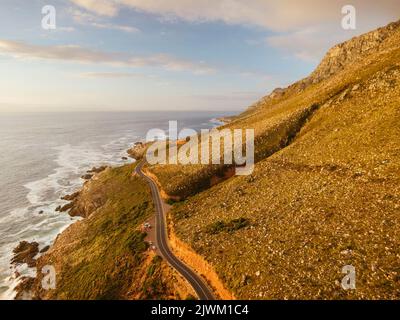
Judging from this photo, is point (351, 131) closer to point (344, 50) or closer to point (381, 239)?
point (381, 239)

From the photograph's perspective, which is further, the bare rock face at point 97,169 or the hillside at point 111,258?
the bare rock face at point 97,169

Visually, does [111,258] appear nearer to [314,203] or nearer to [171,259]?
[171,259]

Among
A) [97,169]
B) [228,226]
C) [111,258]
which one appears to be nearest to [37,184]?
[97,169]

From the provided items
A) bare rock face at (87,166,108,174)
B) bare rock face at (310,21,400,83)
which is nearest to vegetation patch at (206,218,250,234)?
bare rock face at (87,166,108,174)

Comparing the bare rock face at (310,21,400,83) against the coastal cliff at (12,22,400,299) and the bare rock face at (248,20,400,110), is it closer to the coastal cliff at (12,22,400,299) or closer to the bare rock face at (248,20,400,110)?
the bare rock face at (248,20,400,110)

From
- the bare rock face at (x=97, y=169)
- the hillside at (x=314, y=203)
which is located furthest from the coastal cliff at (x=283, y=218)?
the bare rock face at (x=97, y=169)

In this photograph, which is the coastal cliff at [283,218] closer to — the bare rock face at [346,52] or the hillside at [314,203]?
the hillside at [314,203]
